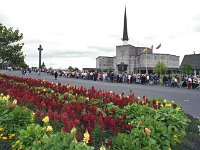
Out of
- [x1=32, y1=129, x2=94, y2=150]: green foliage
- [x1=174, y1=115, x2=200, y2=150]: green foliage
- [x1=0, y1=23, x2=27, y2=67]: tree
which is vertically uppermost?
[x1=0, y1=23, x2=27, y2=67]: tree

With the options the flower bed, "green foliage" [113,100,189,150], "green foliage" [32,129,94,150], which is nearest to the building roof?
the flower bed

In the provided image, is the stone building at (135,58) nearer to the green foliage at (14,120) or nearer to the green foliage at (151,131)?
the green foliage at (151,131)

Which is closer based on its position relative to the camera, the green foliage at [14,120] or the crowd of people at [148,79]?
the green foliage at [14,120]

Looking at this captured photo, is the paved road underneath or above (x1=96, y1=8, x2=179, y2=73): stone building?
underneath

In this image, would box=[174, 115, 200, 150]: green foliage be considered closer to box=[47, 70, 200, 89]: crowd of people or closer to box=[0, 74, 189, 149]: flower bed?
box=[0, 74, 189, 149]: flower bed

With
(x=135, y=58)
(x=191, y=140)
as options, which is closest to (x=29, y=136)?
(x=191, y=140)

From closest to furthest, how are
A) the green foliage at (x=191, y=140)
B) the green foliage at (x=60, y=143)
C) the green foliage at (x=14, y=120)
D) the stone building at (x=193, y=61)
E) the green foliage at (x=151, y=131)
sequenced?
the green foliage at (x=60, y=143), the green foliage at (x=151, y=131), the green foliage at (x=14, y=120), the green foliage at (x=191, y=140), the stone building at (x=193, y=61)

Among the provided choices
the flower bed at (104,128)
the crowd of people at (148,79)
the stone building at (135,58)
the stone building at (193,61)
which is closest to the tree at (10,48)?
the crowd of people at (148,79)

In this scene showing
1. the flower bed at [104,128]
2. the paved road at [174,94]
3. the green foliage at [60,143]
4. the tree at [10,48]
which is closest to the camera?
the green foliage at [60,143]

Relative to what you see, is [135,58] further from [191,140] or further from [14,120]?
[14,120]

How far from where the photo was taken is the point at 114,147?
6.16 metres

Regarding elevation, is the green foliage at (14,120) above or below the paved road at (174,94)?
above

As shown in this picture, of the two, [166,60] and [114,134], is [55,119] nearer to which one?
[114,134]

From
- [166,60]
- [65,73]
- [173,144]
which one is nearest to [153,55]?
[166,60]
